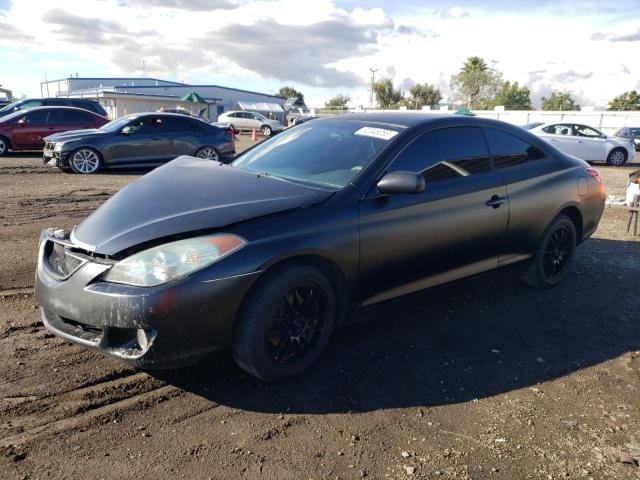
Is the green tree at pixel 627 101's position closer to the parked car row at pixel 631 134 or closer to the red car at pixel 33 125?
the parked car row at pixel 631 134

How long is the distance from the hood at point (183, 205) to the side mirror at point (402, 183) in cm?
38

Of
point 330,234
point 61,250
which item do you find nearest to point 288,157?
point 330,234

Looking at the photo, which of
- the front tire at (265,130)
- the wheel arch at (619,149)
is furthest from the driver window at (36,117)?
the front tire at (265,130)

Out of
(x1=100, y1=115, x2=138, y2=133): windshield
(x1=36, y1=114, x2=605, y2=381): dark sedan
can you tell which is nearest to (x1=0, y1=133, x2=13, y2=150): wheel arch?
(x1=100, y1=115, x2=138, y2=133): windshield

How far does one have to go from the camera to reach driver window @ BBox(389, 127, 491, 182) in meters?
4.01

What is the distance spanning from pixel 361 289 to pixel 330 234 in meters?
0.50

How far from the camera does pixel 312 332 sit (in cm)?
349

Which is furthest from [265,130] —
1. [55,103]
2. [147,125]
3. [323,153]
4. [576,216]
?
[323,153]

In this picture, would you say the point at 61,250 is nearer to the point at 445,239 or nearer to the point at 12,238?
the point at 445,239

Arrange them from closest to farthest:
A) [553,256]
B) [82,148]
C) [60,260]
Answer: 1. [60,260]
2. [553,256]
3. [82,148]

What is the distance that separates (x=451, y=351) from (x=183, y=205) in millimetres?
2170

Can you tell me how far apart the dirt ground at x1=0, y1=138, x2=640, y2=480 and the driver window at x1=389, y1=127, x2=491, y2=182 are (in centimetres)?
94

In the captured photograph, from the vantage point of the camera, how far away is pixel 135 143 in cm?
1238

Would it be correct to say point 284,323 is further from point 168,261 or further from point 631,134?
point 631,134
